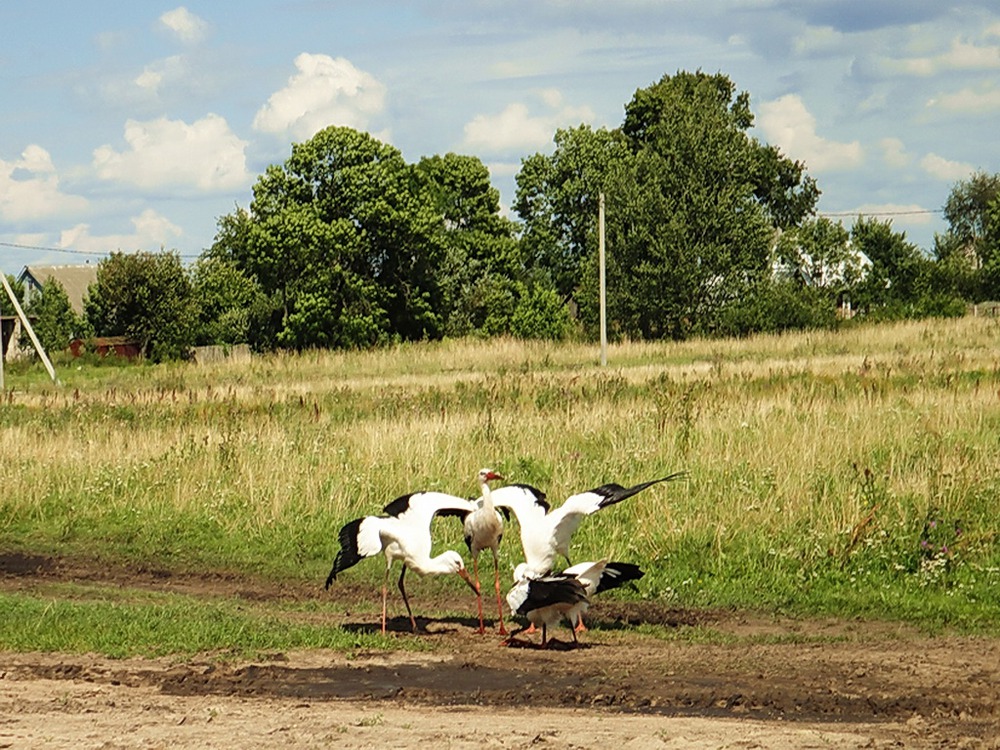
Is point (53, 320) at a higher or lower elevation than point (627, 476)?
higher

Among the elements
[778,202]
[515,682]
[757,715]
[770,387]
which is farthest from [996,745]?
[778,202]

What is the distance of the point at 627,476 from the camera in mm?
16094

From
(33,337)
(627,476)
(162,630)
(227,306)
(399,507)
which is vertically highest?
(227,306)

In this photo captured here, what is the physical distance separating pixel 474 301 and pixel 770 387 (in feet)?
138

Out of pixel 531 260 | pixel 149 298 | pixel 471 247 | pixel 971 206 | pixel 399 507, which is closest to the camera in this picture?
pixel 399 507

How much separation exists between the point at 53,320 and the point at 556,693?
229ft

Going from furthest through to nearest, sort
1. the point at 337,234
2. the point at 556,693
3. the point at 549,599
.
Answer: the point at 337,234 → the point at 549,599 → the point at 556,693

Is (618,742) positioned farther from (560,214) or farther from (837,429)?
(560,214)

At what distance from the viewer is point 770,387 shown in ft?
79.6

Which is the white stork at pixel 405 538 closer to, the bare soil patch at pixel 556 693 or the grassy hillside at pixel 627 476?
the bare soil patch at pixel 556 693

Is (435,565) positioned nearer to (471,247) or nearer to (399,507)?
(399,507)

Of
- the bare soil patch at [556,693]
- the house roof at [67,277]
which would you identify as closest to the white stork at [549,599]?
the bare soil patch at [556,693]

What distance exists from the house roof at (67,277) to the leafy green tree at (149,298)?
45.2 m

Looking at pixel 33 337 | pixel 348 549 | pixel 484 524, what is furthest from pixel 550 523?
pixel 33 337
